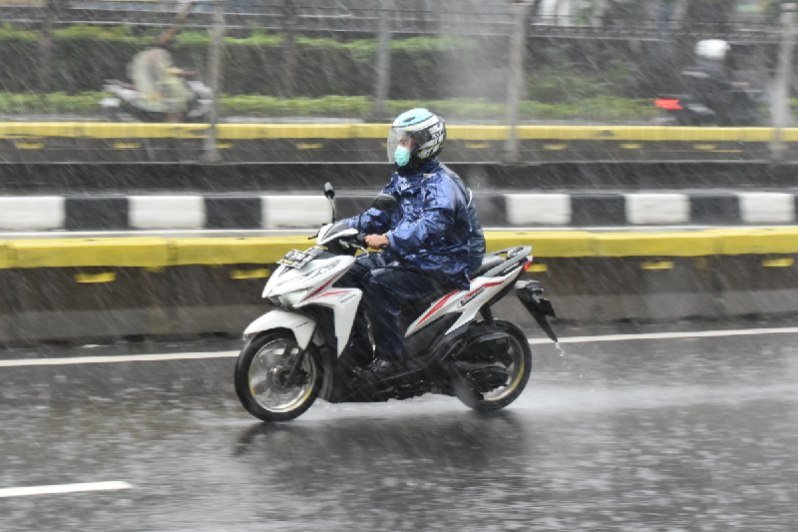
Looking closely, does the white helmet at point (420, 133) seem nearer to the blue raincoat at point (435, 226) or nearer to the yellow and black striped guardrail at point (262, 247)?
the blue raincoat at point (435, 226)

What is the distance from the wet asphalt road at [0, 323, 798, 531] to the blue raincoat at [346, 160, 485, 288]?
33.0 inches

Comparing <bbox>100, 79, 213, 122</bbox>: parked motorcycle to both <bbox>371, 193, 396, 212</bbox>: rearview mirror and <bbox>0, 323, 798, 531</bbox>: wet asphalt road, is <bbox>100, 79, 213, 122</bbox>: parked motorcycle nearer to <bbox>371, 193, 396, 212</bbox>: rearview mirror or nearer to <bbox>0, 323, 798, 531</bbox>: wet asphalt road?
<bbox>0, 323, 798, 531</bbox>: wet asphalt road

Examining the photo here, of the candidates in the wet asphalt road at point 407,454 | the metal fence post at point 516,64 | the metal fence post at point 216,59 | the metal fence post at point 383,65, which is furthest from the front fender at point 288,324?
the metal fence post at point 516,64

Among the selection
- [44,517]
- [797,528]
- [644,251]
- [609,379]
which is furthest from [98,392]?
[644,251]

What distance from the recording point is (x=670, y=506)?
585 cm

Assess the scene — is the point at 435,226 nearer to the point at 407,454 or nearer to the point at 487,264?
the point at 487,264

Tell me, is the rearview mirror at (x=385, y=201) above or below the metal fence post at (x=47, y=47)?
above

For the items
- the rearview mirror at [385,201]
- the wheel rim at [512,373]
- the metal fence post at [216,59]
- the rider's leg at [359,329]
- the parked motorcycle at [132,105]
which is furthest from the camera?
the parked motorcycle at [132,105]

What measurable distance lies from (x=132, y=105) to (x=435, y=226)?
819cm

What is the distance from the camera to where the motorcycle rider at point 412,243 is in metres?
7.03

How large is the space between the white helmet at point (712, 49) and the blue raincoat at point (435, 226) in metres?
10.4

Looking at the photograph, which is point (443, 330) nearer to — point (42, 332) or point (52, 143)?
point (42, 332)

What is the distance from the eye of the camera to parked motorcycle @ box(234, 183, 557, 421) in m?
6.88

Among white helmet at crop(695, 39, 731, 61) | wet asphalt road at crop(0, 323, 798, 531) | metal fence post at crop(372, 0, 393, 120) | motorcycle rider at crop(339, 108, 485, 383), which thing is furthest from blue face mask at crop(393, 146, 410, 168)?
white helmet at crop(695, 39, 731, 61)
